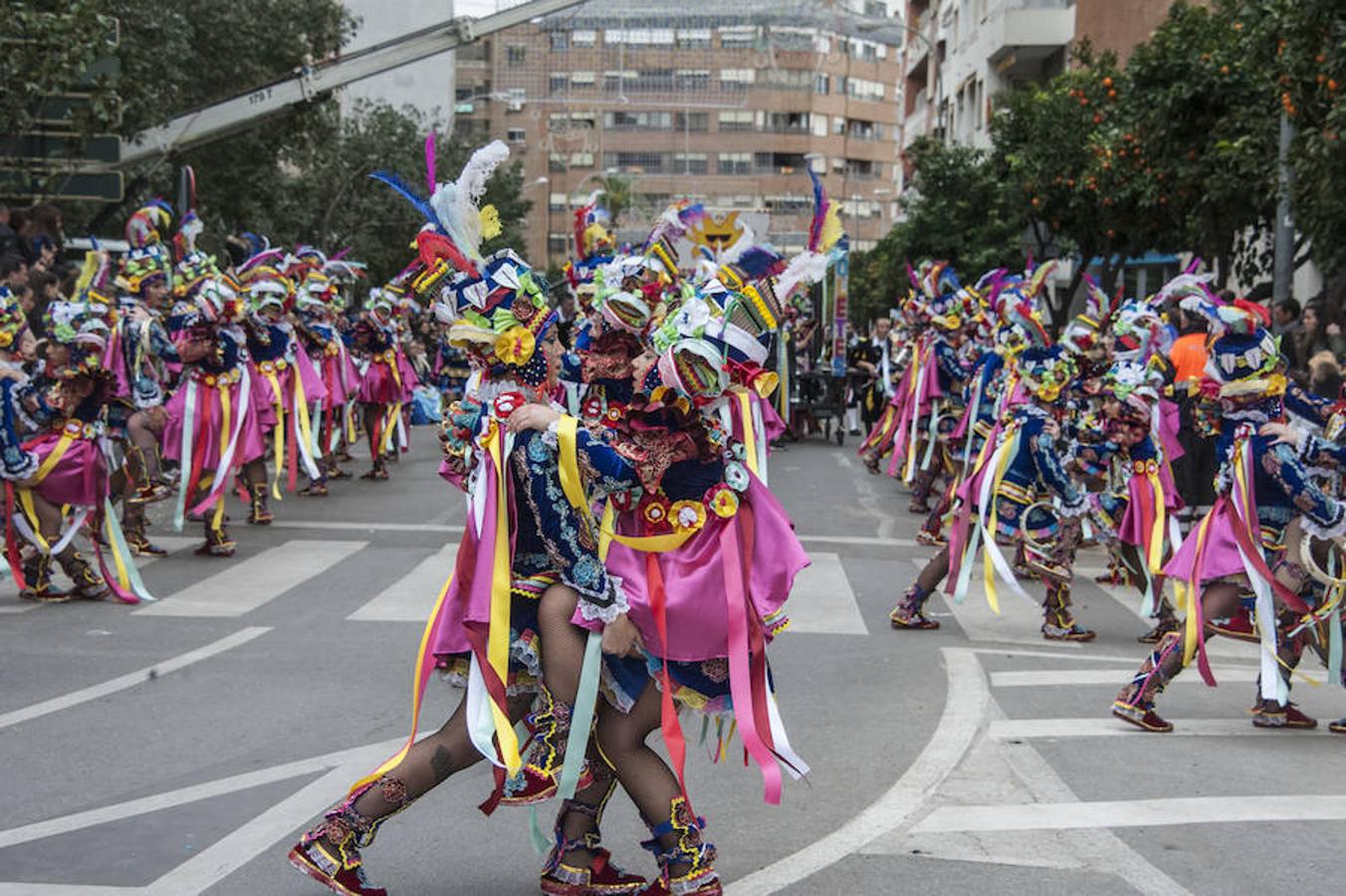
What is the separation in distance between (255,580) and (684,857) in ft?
24.0

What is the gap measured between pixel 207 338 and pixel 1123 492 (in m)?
6.89

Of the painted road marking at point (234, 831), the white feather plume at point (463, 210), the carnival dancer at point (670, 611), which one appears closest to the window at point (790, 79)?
the painted road marking at point (234, 831)

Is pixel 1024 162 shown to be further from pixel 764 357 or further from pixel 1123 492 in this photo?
pixel 764 357

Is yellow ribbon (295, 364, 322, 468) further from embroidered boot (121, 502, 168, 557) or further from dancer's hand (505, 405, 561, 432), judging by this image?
dancer's hand (505, 405, 561, 432)

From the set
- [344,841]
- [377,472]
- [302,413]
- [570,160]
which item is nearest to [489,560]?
[344,841]

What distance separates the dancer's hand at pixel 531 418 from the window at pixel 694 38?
9769cm

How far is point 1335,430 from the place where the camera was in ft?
24.2

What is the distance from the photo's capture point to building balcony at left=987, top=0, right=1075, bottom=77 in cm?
4259

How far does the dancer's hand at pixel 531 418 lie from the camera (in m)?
4.89

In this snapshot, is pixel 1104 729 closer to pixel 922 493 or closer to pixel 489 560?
pixel 489 560

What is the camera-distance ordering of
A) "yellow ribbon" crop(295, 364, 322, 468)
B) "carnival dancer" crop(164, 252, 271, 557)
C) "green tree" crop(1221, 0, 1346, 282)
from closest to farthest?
1. "carnival dancer" crop(164, 252, 271, 557)
2. "green tree" crop(1221, 0, 1346, 282)
3. "yellow ribbon" crop(295, 364, 322, 468)

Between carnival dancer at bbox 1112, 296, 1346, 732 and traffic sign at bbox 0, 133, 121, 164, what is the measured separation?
49.0ft

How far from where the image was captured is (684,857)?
16.4 feet

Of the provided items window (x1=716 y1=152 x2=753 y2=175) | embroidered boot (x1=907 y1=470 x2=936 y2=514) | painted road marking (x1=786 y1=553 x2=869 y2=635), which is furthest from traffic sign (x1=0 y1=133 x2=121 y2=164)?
window (x1=716 y1=152 x2=753 y2=175)
